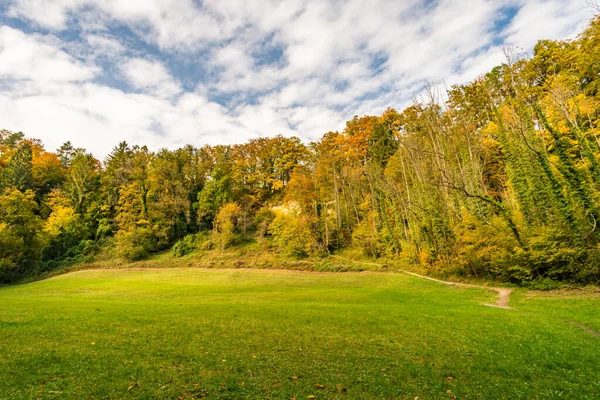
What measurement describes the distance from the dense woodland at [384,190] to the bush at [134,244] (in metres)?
0.18

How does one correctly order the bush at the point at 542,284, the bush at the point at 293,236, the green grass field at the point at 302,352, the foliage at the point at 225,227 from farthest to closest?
the foliage at the point at 225,227 → the bush at the point at 293,236 → the bush at the point at 542,284 → the green grass field at the point at 302,352

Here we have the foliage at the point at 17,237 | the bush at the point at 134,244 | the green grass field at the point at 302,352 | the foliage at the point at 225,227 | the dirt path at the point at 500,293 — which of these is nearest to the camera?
the green grass field at the point at 302,352

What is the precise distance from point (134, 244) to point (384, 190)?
33.4m

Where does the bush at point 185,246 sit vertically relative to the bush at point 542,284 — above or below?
above

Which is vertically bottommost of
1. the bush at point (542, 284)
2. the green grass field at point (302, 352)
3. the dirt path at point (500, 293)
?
the dirt path at point (500, 293)

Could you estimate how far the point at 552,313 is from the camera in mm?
12656

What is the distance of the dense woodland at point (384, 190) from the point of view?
18672 mm

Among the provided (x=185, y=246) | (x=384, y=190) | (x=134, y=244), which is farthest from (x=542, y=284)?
(x=134, y=244)

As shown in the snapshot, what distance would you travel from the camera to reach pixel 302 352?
761cm

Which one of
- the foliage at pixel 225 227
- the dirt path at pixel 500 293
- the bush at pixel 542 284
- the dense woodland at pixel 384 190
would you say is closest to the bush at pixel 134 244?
the dense woodland at pixel 384 190

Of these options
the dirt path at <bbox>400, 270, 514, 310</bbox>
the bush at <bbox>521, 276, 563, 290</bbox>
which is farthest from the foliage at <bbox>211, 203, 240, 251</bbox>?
the bush at <bbox>521, 276, 563, 290</bbox>

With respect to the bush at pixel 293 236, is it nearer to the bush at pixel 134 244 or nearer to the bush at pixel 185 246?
the bush at pixel 185 246

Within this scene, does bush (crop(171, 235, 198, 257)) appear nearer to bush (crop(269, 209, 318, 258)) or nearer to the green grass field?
bush (crop(269, 209, 318, 258))

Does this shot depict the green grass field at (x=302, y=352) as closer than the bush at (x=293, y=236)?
Yes
